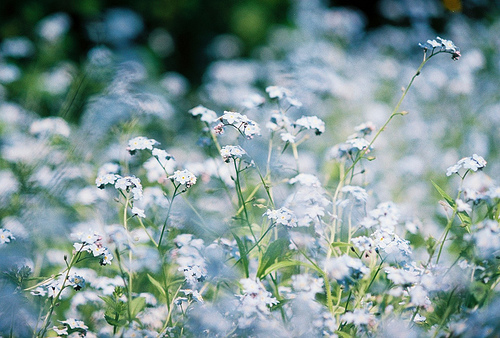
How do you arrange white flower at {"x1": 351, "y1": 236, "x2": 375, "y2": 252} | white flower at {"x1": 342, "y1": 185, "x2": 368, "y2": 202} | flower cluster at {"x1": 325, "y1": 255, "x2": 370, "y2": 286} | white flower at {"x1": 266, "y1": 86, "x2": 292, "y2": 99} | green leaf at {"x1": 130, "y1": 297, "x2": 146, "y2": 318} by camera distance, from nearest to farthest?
1. flower cluster at {"x1": 325, "y1": 255, "x2": 370, "y2": 286}
2. white flower at {"x1": 351, "y1": 236, "x2": 375, "y2": 252}
3. green leaf at {"x1": 130, "y1": 297, "x2": 146, "y2": 318}
4. white flower at {"x1": 342, "y1": 185, "x2": 368, "y2": 202}
5. white flower at {"x1": 266, "y1": 86, "x2": 292, "y2": 99}

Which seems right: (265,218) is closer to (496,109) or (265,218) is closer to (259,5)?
(496,109)

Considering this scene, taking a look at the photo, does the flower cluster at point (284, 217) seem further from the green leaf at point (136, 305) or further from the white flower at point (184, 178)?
the green leaf at point (136, 305)

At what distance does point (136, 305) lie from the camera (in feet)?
5.80

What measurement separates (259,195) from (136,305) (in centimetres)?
137

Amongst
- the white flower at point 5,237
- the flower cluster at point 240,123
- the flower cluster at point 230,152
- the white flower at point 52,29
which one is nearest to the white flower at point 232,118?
the flower cluster at point 240,123

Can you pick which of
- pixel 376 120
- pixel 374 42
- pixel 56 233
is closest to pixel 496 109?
pixel 376 120

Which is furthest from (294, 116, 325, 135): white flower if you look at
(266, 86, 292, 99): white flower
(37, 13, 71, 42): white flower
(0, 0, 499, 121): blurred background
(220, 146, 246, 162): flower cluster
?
(0, 0, 499, 121): blurred background

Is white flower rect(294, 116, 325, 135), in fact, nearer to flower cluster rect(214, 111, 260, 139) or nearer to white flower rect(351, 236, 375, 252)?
flower cluster rect(214, 111, 260, 139)

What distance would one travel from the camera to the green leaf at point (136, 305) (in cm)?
176

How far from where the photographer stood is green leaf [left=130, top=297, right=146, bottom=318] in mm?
1757

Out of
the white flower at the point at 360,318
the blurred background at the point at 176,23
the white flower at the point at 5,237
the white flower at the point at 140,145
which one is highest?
the white flower at the point at 140,145

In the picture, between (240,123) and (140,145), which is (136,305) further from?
(240,123)

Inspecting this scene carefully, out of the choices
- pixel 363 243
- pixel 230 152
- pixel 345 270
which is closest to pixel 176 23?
pixel 230 152

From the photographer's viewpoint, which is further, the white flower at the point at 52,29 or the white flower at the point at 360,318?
the white flower at the point at 52,29
